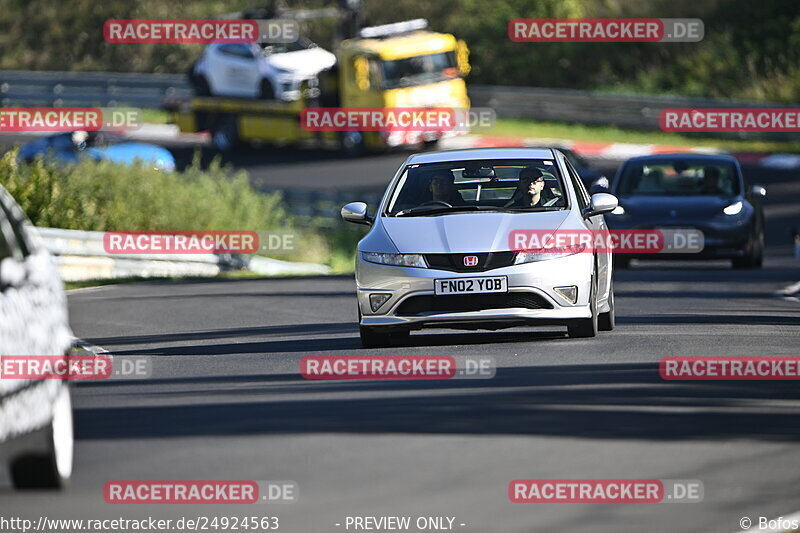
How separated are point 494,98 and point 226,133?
7789mm

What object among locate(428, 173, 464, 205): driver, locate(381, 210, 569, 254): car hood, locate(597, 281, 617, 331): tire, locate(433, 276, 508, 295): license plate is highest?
locate(428, 173, 464, 205): driver

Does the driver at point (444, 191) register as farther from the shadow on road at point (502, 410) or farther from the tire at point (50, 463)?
the tire at point (50, 463)

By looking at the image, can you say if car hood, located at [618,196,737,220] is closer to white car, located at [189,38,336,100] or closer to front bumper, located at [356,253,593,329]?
front bumper, located at [356,253,593,329]

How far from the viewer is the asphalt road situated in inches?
286

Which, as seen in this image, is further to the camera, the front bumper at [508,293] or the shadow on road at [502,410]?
the front bumper at [508,293]

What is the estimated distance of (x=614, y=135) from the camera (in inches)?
1630

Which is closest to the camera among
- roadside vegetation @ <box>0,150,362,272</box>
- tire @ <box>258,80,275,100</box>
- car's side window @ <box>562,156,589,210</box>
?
car's side window @ <box>562,156,589,210</box>

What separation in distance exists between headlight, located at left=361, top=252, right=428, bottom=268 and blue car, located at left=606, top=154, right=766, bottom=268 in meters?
8.98

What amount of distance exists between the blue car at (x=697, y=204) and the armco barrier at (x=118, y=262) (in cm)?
667

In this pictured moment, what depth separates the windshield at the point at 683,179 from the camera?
2148 cm

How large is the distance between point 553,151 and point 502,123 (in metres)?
30.9

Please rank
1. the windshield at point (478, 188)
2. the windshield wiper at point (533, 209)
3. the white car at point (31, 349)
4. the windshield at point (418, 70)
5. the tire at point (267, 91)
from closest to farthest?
the white car at point (31, 349) < the windshield wiper at point (533, 209) < the windshield at point (478, 188) < the windshield at point (418, 70) < the tire at point (267, 91)

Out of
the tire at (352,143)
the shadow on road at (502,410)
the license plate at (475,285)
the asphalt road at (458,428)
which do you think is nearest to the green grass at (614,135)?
the tire at (352,143)

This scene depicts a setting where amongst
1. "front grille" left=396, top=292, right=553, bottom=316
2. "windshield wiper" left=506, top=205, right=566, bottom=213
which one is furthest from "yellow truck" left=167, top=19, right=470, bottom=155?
"front grille" left=396, top=292, right=553, bottom=316
